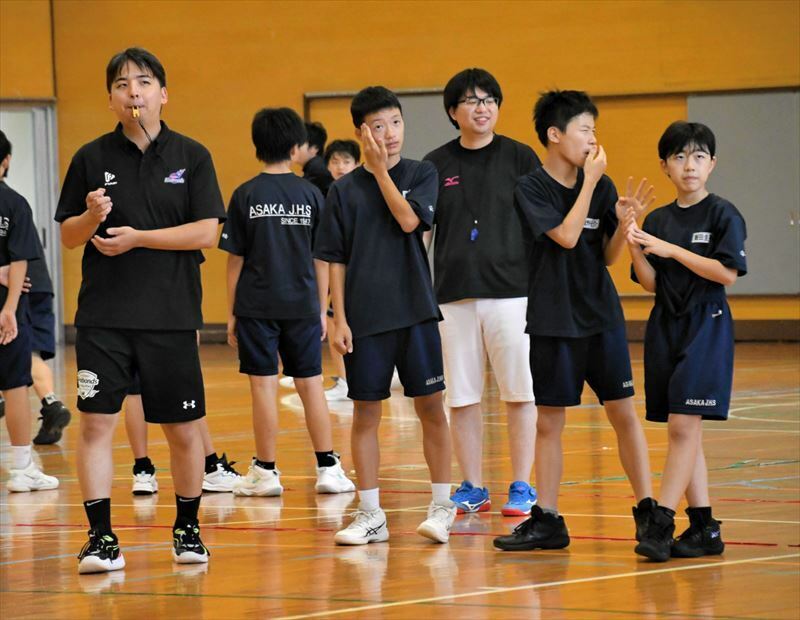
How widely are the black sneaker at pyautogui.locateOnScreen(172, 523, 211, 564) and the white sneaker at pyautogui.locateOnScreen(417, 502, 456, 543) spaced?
0.79m

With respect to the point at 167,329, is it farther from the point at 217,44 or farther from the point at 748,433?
the point at 217,44

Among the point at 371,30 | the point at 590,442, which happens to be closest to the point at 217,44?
the point at 371,30

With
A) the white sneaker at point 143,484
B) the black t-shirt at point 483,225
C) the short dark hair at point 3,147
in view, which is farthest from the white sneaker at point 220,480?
the short dark hair at point 3,147

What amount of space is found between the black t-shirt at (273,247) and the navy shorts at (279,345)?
0.06 m

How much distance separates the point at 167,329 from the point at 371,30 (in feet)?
35.7

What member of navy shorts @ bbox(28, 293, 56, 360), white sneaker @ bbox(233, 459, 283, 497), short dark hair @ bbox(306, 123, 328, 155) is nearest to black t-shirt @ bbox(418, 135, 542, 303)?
white sneaker @ bbox(233, 459, 283, 497)

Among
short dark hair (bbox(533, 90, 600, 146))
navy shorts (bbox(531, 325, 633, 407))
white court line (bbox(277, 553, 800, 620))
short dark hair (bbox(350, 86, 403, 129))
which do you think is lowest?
white court line (bbox(277, 553, 800, 620))

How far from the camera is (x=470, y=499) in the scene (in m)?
5.56

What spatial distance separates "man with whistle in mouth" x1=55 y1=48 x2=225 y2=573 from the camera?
4.56 meters

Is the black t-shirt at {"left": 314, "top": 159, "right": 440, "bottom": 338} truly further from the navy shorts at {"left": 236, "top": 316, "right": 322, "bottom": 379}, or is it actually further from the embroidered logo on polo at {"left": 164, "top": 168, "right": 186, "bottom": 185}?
the navy shorts at {"left": 236, "top": 316, "right": 322, "bottom": 379}

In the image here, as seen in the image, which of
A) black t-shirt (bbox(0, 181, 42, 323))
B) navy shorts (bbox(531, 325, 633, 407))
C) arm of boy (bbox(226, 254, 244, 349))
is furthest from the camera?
black t-shirt (bbox(0, 181, 42, 323))

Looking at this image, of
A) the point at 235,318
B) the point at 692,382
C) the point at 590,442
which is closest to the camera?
the point at 692,382

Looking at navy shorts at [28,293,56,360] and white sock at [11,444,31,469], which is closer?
white sock at [11,444,31,469]

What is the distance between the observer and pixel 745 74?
13.9m
